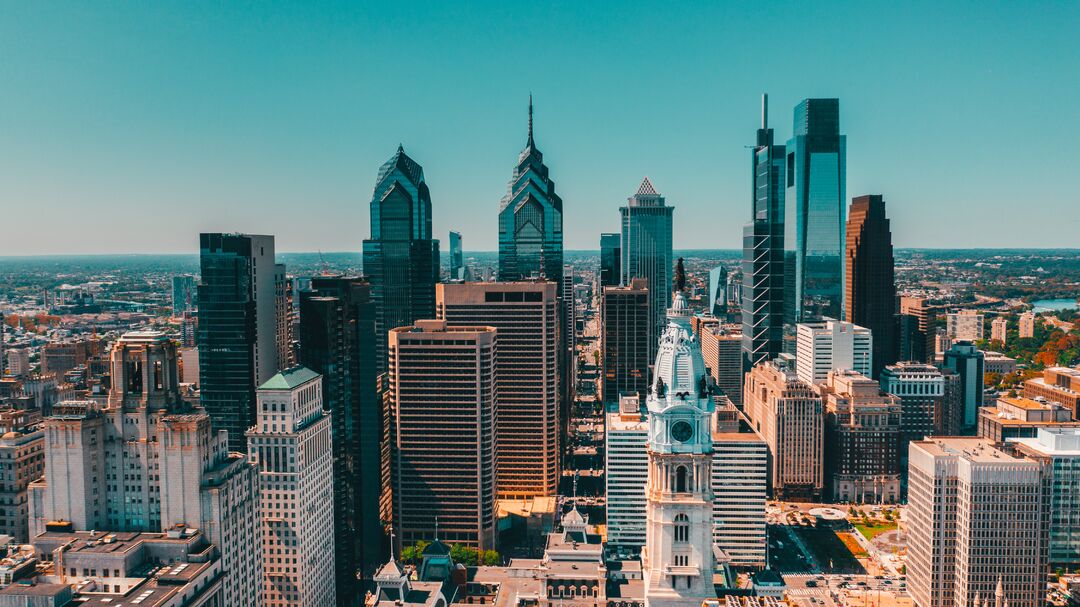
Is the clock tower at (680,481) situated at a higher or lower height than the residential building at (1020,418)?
higher

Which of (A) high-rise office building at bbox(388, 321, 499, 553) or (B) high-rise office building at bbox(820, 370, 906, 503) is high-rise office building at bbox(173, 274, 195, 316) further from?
(B) high-rise office building at bbox(820, 370, 906, 503)

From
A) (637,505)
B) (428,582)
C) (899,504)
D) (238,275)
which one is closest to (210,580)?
(428,582)

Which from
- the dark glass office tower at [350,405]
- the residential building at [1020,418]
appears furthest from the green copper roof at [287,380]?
the residential building at [1020,418]

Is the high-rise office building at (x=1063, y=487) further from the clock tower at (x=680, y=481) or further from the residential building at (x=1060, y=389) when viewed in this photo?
the clock tower at (x=680, y=481)

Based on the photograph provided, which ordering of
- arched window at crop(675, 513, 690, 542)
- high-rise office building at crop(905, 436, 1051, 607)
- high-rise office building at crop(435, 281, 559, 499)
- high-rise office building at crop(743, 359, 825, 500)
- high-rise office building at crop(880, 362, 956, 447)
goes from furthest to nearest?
high-rise office building at crop(880, 362, 956, 447)
high-rise office building at crop(743, 359, 825, 500)
high-rise office building at crop(435, 281, 559, 499)
high-rise office building at crop(905, 436, 1051, 607)
arched window at crop(675, 513, 690, 542)

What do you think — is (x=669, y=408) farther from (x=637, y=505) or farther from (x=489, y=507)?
(x=489, y=507)

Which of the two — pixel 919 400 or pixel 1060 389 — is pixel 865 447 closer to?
pixel 919 400

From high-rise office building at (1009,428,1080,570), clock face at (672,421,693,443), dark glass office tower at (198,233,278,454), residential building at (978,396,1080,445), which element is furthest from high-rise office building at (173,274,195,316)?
residential building at (978,396,1080,445)
